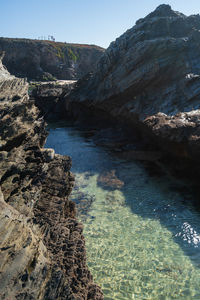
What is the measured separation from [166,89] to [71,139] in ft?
43.1

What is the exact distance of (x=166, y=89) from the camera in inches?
917

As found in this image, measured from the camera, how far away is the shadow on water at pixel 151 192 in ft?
32.9

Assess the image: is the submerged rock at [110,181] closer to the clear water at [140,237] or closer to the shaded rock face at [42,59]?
Answer: the clear water at [140,237]

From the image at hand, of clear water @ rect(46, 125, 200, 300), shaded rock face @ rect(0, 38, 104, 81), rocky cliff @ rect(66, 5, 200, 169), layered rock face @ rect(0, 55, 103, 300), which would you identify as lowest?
clear water @ rect(46, 125, 200, 300)

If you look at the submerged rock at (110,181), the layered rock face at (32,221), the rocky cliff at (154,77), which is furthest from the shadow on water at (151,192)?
the layered rock face at (32,221)

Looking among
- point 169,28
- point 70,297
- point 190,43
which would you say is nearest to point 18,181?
point 70,297

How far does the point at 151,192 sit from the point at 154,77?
16.2 m

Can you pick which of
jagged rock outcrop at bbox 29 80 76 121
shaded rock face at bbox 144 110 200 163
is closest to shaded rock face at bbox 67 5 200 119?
shaded rock face at bbox 144 110 200 163

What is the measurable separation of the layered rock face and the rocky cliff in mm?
10149

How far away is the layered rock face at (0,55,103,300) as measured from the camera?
4.50m

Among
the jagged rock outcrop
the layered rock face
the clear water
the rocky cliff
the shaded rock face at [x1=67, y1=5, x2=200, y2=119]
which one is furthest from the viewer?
the jagged rock outcrop

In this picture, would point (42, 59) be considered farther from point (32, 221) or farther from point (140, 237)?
point (32, 221)

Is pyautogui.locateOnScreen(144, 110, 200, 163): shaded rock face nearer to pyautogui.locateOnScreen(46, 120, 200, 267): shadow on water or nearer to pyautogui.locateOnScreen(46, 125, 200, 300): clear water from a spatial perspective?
pyautogui.locateOnScreen(46, 120, 200, 267): shadow on water

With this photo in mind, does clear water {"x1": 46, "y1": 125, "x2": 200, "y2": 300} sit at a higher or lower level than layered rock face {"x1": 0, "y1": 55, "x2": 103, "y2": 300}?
lower
